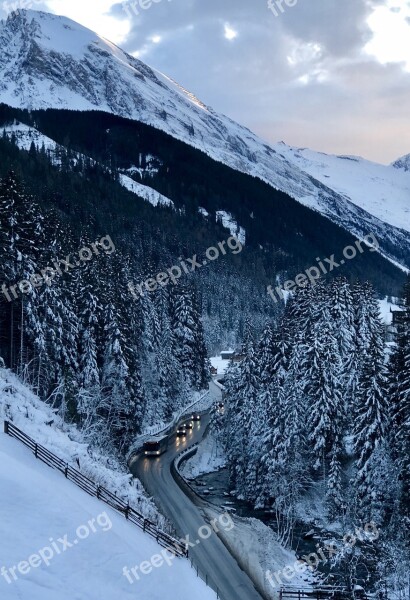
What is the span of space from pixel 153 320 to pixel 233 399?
14967mm

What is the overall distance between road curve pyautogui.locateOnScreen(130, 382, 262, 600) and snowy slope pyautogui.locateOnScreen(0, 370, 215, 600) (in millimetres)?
7204

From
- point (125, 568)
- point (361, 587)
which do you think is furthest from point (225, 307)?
point (125, 568)

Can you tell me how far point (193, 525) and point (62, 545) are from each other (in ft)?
78.3

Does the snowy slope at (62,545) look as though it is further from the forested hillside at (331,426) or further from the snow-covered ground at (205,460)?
the snow-covered ground at (205,460)

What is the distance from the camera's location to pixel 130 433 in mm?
52031

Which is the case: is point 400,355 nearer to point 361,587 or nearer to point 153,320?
point 361,587

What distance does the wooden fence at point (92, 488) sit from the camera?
76.7ft

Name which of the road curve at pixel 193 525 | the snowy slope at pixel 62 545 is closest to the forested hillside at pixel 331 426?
the road curve at pixel 193 525

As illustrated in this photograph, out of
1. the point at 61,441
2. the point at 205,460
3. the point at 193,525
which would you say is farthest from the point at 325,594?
the point at 205,460

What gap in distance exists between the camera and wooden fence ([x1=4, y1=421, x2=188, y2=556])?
2339 centimetres

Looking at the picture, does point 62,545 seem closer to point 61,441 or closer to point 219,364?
point 61,441

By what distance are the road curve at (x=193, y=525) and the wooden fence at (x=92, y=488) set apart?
715cm

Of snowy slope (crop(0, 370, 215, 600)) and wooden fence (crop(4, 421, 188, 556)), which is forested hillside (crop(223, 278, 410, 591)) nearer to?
wooden fence (crop(4, 421, 188, 556))

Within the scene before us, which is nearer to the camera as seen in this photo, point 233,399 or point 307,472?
point 307,472
